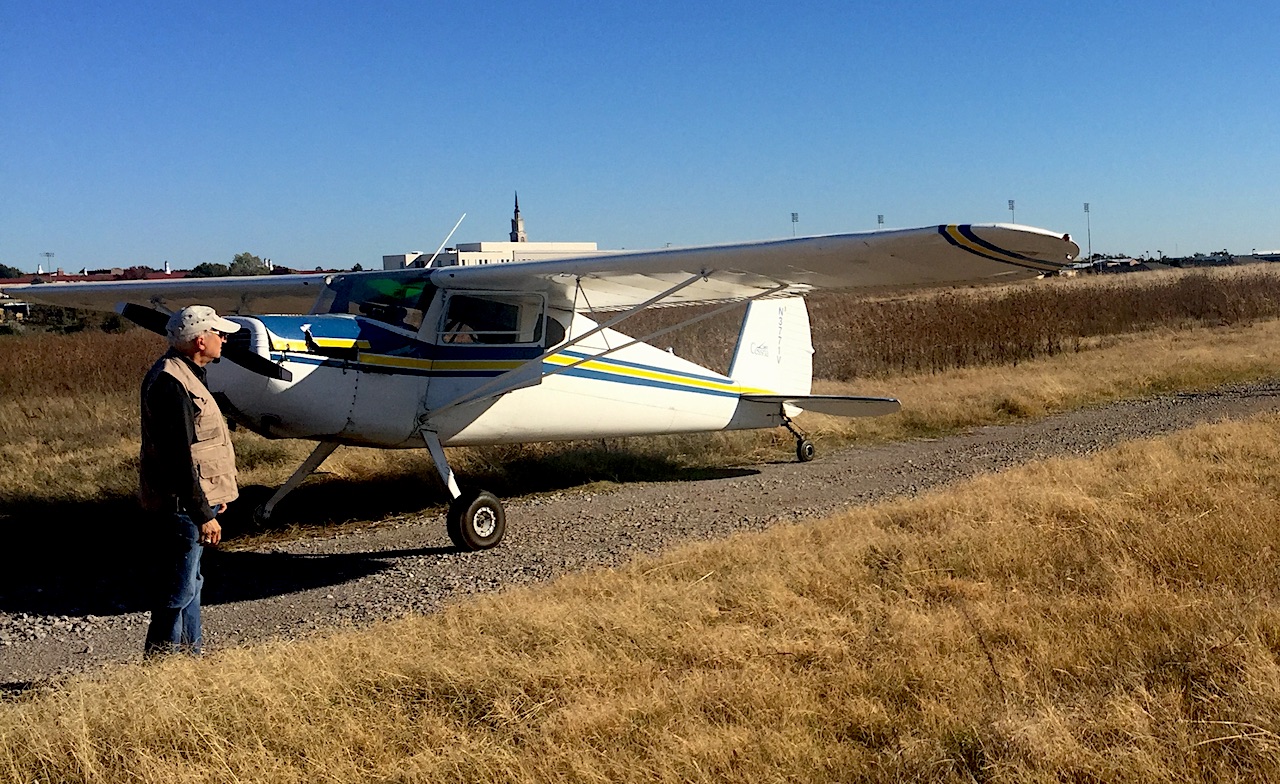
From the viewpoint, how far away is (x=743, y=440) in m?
12.2

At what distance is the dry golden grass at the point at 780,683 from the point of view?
3.13 metres

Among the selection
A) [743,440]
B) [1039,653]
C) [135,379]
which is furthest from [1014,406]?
[135,379]

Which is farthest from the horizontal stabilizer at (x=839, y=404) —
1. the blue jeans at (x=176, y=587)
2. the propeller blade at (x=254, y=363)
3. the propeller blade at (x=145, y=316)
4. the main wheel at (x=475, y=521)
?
the blue jeans at (x=176, y=587)

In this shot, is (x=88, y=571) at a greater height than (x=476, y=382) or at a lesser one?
lesser

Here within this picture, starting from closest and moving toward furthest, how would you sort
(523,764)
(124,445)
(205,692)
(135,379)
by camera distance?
1. (523,764)
2. (205,692)
3. (124,445)
4. (135,379)

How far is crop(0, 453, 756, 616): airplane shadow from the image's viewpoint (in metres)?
6.71

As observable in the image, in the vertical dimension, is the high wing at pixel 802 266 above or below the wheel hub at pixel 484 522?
above

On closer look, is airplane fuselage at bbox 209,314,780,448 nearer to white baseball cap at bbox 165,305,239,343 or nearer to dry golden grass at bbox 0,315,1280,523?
dry golden grass at bbox 0,315,1280,523

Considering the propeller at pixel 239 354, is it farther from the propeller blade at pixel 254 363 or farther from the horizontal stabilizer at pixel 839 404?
the horizontal stabilizer at pixel 839 404

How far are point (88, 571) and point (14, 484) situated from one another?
319 cm

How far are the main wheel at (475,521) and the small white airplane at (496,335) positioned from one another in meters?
0.01

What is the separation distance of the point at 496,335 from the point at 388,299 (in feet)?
3.02

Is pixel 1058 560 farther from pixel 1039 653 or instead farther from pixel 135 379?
pixel 135 379

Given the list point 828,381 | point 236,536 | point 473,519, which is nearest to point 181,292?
point 236,536
